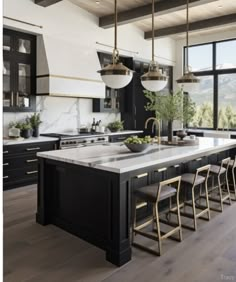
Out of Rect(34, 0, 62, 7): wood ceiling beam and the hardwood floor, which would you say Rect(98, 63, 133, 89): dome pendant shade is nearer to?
the hardwood floor

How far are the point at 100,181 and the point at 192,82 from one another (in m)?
2.31

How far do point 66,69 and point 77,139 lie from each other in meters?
1.42

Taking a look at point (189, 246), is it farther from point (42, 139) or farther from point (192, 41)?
point (192, 41)

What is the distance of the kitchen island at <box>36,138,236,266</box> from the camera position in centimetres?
276

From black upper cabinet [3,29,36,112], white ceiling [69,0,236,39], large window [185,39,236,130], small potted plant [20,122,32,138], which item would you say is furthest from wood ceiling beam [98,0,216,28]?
small potted plant [20,122,32,138]

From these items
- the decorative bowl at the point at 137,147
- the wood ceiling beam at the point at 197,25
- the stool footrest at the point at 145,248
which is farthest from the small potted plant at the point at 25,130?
the wood ceiling beam at the point at 197,25

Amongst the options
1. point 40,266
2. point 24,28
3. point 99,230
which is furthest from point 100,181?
point 24,28

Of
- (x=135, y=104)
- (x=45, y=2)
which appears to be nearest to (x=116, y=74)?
(x=45, y=2)

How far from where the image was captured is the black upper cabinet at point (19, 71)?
535 centimetres

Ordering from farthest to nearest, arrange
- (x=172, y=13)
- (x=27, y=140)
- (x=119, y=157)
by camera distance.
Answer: (x=172, y=13) → (x=27, y=140) → (x=119, y=157)

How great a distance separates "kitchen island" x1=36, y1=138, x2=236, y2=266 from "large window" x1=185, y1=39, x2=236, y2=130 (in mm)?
4583

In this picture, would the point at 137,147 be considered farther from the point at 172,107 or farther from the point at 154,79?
the point at 172,107

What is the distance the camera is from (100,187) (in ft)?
9.71

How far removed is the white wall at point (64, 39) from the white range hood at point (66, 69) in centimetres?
2
